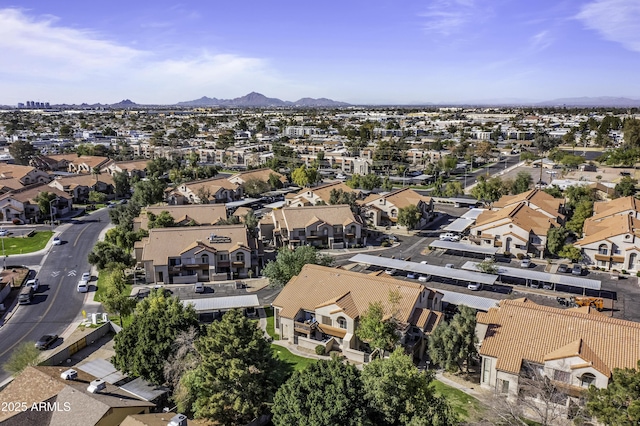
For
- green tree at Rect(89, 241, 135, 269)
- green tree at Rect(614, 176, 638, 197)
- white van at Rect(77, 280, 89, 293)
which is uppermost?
green tree at Rect(614, 176, 638, 197)

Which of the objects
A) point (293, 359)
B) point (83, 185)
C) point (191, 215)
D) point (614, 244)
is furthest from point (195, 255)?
point (83, 185)

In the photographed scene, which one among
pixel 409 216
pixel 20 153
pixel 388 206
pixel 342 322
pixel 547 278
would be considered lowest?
pixel 547 278

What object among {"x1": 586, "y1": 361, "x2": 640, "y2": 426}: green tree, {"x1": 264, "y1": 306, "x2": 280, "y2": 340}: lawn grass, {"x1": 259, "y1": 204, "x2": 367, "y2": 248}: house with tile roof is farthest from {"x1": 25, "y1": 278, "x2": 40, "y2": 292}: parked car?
{"x1": 586, "y1": 361, "x2": 640, "y2": 426}: green tree

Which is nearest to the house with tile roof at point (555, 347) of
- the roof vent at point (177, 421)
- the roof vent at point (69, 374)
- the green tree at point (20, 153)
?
the roof vent at point (177, 421)

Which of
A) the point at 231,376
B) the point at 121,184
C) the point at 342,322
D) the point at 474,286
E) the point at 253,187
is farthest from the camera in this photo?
the point at 121,184

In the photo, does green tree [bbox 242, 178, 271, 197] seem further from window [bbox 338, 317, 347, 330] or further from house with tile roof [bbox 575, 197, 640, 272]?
window [bbox 338, 317, 347, 330]

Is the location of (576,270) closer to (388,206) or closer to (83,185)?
(388,206)

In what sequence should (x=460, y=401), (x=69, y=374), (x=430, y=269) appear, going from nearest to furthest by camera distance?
1. (x=69, y=374)
2. (x=460, y=401)
3. (x=430, y=269)
